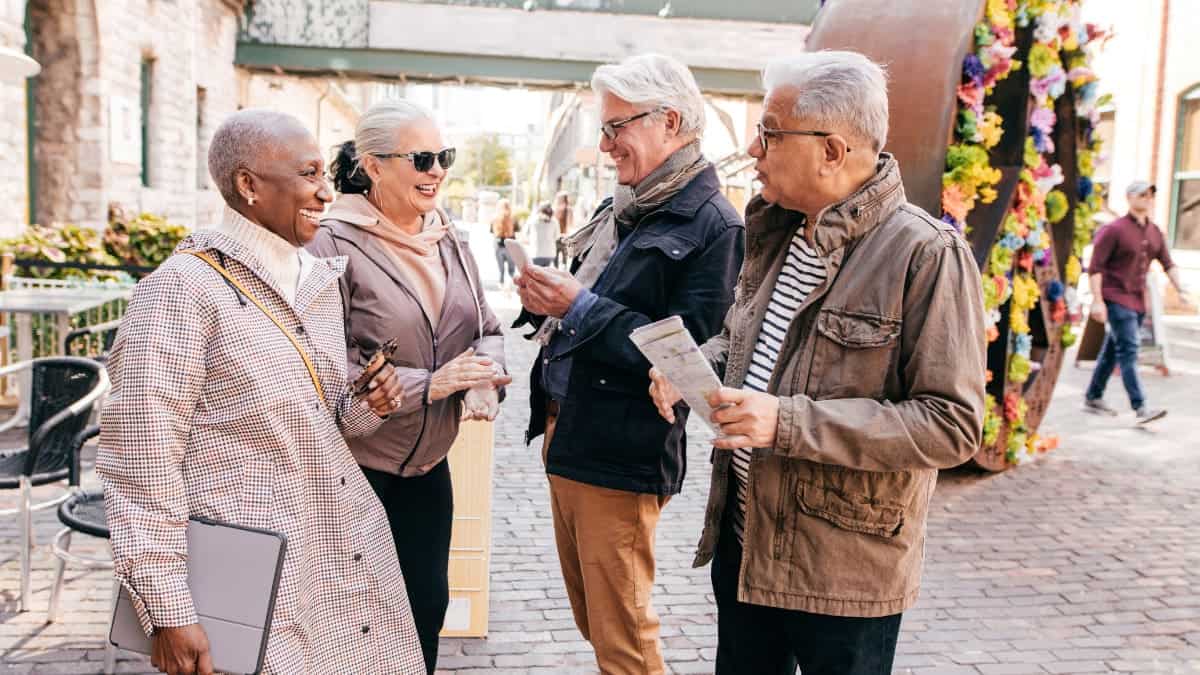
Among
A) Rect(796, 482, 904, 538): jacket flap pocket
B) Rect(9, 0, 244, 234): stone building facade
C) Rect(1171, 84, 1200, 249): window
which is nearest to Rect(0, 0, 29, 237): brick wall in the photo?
Rect(9, 0, 244, 234): stone building facade

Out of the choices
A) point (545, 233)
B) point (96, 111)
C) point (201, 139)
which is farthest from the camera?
point (545, 233)

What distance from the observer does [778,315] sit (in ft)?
7.54

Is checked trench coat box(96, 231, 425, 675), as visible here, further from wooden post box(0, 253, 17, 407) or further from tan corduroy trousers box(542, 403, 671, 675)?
Result: wooden post box(0, 253, 17, 407)

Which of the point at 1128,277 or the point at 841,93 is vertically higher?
the point at 841,93

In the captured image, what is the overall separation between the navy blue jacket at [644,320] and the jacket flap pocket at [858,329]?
772 mm

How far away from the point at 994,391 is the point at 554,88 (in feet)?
45.6

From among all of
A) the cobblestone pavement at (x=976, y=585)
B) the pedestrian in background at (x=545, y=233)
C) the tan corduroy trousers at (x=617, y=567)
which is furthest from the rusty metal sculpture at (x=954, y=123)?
the pedestrian in background at (x=545, y=233)

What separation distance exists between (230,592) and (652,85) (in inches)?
65.8

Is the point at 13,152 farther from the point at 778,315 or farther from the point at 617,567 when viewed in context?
the point at 778,315

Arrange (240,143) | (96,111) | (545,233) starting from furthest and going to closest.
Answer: (545,233) → (96,111) → (240,143)

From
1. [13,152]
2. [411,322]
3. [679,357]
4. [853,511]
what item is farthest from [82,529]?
[13,152]

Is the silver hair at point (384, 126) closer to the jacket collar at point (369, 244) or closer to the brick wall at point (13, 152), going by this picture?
the jacket collar at point (369, 244)

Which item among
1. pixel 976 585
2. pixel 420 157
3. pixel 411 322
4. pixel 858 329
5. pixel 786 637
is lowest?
pixel 976 585

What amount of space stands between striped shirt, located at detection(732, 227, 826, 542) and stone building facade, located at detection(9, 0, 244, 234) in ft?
28.8
